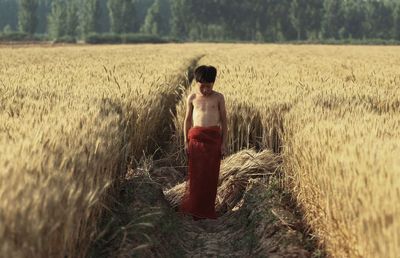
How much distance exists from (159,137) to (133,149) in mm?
1378

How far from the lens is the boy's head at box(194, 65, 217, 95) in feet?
15.7

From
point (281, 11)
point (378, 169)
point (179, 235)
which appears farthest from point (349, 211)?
point (281, 11)

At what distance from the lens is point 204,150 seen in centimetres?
488

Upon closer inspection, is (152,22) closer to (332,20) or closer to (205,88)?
(332,20)

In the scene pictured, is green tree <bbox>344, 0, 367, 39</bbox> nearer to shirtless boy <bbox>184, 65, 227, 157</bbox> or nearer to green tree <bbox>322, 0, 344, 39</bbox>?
green tree <bbox>322, 0, 344, 39</bbox>

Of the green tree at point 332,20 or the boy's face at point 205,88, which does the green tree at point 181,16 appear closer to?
the green tree at point 332,20

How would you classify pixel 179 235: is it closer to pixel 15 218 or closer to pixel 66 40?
pixel 15 218

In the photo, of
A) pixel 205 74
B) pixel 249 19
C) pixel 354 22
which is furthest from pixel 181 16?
pixel 205 74

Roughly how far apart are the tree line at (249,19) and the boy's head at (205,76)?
80.5 m

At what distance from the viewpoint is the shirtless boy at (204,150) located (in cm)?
491

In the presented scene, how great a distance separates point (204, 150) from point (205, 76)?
0.67m

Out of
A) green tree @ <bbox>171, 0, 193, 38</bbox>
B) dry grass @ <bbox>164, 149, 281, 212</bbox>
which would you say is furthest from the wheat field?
green tree @ <bbox>171, 0, 193, 38</bbox>

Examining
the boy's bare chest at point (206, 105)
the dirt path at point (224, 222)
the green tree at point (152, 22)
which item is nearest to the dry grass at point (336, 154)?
the dirt path at point (224, 222)

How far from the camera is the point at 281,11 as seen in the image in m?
88.3
